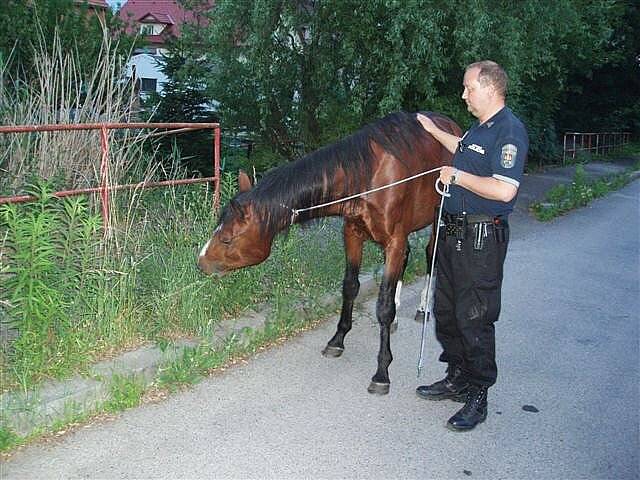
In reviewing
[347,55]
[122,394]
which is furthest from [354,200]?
[347,55]

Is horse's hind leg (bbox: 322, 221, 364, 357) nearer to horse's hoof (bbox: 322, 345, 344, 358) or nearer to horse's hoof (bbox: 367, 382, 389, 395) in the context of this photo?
horse's hoof (bbox: 322, 345, 344, 358)

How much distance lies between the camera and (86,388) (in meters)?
3.97

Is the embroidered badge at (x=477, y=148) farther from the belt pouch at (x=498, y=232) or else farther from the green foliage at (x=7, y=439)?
the green foliage at (x=7, y=439)

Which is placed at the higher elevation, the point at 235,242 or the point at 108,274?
the point at 235,242

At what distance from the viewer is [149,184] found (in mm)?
5863

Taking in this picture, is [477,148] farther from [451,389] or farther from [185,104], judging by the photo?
[185,104]

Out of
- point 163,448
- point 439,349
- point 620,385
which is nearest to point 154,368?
point 163,448

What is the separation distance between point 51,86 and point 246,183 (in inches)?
118

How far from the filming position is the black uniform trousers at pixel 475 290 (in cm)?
393

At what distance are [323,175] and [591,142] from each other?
27.8 m

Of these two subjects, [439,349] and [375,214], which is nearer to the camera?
[375,214]

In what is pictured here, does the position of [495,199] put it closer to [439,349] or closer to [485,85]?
[485,85]

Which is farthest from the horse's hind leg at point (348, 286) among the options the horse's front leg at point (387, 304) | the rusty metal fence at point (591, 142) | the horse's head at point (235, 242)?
the rusty metal fence at point (591, 142)

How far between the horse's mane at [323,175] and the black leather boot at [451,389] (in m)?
1.33
